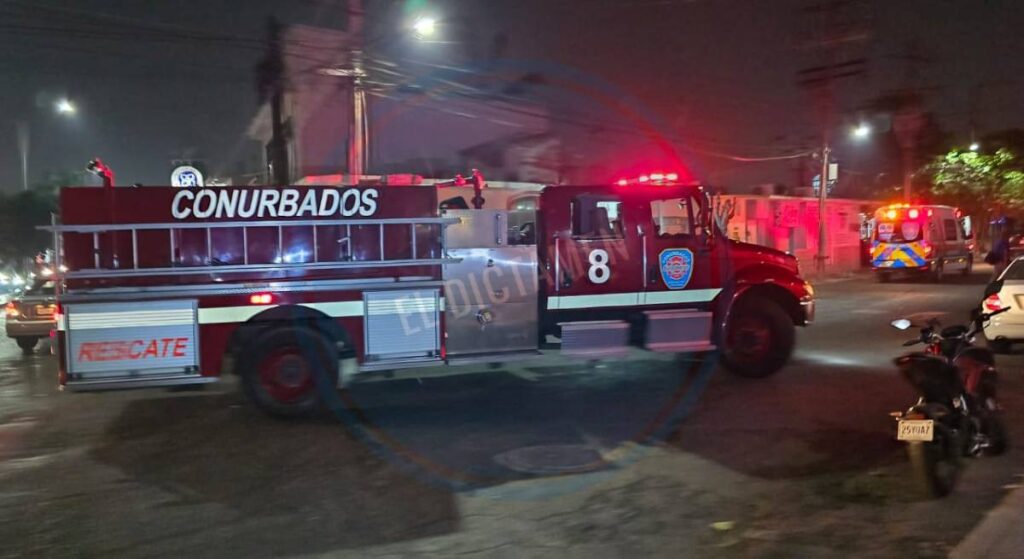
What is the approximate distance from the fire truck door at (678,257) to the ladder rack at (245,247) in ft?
8.19

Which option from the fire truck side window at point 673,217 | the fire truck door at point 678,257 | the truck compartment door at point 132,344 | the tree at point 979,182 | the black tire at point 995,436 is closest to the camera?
the black tire at point 995,436

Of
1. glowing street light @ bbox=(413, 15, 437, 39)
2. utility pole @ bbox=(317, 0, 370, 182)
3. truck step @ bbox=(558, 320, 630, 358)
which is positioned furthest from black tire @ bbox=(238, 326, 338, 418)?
glowing street light @ bbox=(413, 15, 437, 39)

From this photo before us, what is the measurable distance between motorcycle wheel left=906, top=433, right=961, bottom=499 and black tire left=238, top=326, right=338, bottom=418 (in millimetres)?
5402

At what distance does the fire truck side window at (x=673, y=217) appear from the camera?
9.21 m

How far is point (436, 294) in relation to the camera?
8094mm

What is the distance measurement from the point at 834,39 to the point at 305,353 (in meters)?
19.4

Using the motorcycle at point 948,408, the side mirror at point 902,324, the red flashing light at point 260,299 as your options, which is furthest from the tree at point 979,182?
the red flashing light at point 260,299

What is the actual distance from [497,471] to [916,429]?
3052 mm

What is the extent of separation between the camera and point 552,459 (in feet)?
20.8

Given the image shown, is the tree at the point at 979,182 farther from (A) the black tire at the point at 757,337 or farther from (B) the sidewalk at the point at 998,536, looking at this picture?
(B) the sidewalk at the point at 998,536

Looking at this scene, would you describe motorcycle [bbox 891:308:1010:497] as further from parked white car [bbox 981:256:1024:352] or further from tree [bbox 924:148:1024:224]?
tree [bbox 924:148:1024:224]

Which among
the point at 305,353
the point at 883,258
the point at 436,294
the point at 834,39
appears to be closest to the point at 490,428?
the point at 436,294

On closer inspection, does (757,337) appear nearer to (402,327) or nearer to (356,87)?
(402,327)

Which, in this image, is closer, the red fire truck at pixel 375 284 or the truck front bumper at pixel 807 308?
the red fire truck at pixel 375 284
